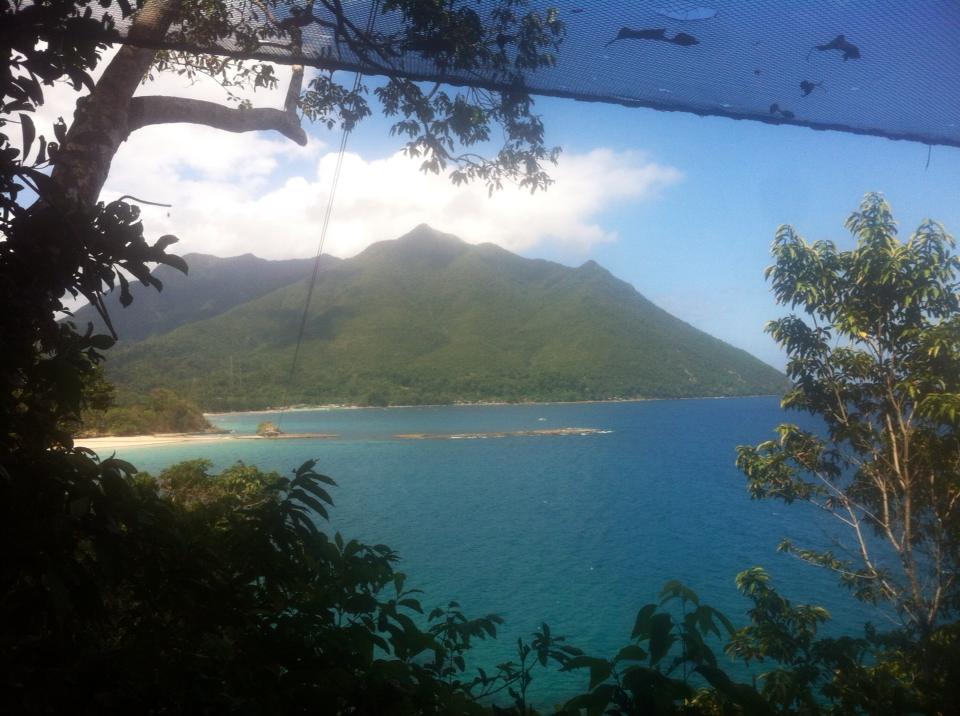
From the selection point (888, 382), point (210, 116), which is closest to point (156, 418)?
point (210, 116)

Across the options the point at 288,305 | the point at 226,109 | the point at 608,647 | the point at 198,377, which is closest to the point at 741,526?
the point at 608,647

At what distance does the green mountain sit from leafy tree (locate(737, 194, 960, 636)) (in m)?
27.0

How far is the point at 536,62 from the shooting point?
1.56m

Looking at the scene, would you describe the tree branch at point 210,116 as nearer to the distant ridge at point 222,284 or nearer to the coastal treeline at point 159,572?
the coastal treeline at point 159,572

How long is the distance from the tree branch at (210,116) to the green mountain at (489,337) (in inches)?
1049

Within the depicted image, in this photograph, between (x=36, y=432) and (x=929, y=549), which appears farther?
(x=929, y=549)

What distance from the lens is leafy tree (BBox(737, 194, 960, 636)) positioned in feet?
11.9

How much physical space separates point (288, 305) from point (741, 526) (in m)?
20.4

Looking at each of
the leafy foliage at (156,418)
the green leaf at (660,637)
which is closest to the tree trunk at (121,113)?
the green leaf at (660,637)

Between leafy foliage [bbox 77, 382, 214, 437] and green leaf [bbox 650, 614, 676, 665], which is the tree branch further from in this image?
leafy foliage [bbox 77, 382, 214, 437]

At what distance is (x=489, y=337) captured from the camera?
47.6 metres

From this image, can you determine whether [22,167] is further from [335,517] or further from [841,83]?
[335,517]

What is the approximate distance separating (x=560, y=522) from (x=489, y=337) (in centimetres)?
2531

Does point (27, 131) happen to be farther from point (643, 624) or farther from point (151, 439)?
point (151, 439)
